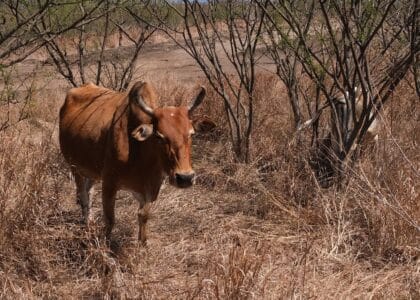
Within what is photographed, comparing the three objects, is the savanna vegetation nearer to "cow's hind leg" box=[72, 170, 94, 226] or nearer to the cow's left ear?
"cow's hind leg" box=[72, 170, 94, 226]

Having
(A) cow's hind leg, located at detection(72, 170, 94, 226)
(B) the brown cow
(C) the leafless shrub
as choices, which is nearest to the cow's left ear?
(B) the brown cow

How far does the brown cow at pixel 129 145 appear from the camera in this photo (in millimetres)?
3941

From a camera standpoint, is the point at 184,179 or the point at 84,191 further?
the point at 84,191

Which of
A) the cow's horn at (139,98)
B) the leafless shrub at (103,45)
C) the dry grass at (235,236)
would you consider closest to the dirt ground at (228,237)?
the dry grass at (235,236)

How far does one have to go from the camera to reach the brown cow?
394cm

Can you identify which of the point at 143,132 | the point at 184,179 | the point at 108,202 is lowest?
the point at 108,202

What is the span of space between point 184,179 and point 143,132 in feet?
1.56

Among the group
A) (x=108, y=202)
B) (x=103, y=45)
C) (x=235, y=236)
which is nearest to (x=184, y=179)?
(x=235, y=236)

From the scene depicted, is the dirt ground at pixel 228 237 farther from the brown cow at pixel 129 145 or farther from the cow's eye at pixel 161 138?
the cow's eye at pixel 161 138

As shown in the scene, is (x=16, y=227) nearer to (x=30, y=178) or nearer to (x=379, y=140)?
(x=30, y=178)

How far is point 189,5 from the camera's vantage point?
6.36m

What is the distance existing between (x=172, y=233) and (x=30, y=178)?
4.29ft

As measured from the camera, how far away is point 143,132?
4020 millimetres

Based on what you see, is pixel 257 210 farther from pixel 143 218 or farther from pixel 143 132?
pixel 143 132
